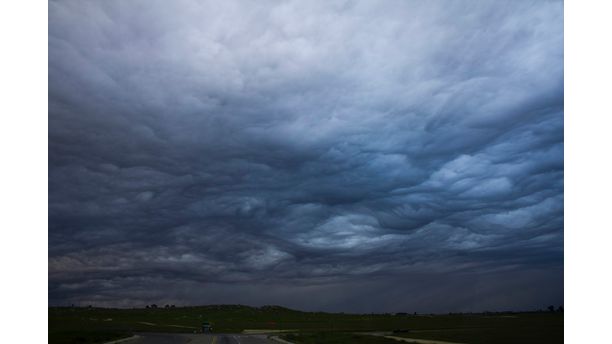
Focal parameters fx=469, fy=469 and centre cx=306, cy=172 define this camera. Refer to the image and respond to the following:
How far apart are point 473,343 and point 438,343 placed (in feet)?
20.8

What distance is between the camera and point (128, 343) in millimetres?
69688

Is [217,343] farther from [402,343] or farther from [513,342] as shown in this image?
[513,342]

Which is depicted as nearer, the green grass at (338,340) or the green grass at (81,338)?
the green grass at (81,338)

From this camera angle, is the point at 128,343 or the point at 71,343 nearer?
the point at 71,343

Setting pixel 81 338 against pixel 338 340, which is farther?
pixel 338 340

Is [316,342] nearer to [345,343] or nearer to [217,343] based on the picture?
[345,343]

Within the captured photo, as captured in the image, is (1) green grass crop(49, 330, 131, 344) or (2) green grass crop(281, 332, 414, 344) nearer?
(1) green grass crop(49, 330, 131, 344)

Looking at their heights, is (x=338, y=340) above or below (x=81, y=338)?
below
